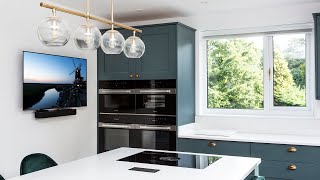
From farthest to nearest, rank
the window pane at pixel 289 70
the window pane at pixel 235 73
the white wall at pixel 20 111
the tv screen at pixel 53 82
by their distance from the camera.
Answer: the window pane at pixel 235 73, the window pane at pixel 289 70, the tv screen at pixel 53 82, the white wall at pixel 20 111

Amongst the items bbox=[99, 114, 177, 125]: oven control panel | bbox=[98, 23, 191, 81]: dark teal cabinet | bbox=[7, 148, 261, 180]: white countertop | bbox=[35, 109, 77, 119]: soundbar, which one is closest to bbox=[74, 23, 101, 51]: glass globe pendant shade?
bbox=[7, 148, 261, 180]: white countertop

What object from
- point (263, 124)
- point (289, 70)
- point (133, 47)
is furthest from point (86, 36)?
point (289, 70)

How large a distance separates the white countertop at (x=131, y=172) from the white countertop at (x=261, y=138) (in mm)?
1062

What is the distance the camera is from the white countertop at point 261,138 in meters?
3.69

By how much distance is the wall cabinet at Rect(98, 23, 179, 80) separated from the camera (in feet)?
14.2

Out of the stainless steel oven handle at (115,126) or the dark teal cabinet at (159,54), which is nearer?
the dark teal cabinet at (159,54)

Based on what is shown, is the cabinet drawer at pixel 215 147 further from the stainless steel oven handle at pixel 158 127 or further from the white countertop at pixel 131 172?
the white countertop at pixel 131 172

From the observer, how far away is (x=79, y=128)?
4492 millimetres

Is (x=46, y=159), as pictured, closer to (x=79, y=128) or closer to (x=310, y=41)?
(x=79, y=128)

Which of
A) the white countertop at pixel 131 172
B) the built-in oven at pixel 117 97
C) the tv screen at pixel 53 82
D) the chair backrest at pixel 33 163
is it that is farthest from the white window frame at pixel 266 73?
the chair backrest at pixel 33 163

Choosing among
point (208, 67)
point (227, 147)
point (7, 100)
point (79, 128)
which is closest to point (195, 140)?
point (227, 147)

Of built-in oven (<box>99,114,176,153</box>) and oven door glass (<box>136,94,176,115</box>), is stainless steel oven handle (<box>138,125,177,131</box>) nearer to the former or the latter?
built-in oven (<box>99,114,176,153</box>)

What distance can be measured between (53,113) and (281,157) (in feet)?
8.28

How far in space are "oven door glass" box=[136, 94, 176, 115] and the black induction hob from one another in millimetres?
1186
